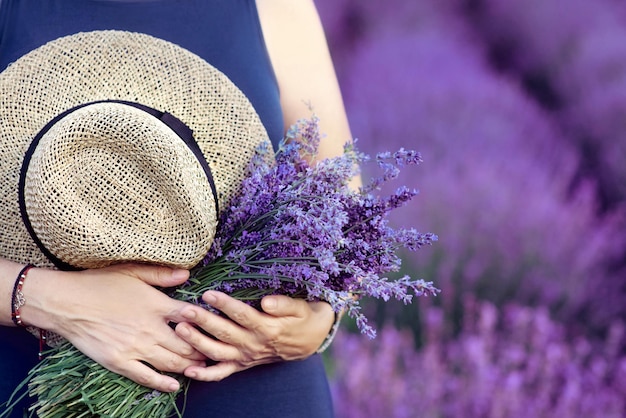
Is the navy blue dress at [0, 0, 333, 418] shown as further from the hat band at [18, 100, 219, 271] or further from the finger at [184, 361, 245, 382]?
the hat band at [18, 100, 219, 271]

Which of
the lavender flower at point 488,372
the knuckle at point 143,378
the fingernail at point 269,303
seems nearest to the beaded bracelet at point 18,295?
the knuckle at point 143,378

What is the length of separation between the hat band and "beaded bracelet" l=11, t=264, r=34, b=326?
0.05 meters

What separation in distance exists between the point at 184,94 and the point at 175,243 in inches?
9.5

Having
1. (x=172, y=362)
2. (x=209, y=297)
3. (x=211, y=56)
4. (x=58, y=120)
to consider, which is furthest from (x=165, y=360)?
(x=211, y=56)

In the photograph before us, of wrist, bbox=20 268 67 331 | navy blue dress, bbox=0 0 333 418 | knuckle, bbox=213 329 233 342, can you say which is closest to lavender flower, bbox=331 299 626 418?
navy blue dress, bbox=0 0 333 418

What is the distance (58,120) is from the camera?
1125 millimetres

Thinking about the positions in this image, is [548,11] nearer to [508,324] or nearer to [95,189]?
[508,324]

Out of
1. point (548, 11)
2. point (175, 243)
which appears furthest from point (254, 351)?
point (548, 11)

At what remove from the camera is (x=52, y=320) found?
1192mm

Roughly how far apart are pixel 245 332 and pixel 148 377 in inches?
6.5

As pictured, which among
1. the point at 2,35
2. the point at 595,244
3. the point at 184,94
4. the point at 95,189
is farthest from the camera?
the point at 595,244

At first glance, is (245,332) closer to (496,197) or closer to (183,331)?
(183,331)

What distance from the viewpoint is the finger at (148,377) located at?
3.80 feet

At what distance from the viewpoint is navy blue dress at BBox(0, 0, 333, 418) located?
1.32m
